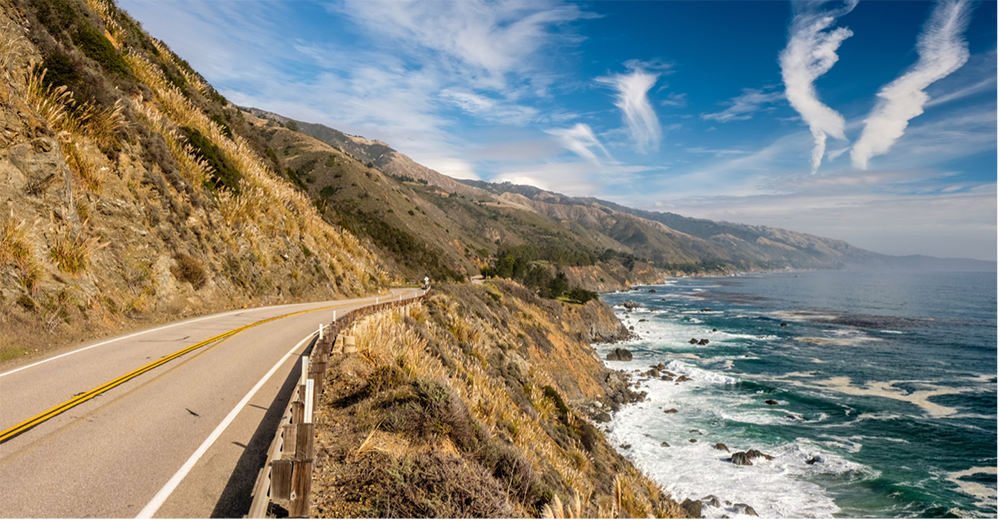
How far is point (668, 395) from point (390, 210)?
67223 millimetres

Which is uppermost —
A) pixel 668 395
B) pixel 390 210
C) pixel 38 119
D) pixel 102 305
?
pixel 390 210

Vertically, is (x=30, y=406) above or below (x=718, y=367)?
above

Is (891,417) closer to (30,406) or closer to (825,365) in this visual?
(825,365)

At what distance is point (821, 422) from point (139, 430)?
43.0 metres

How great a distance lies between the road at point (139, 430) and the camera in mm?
4699

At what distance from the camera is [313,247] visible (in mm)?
29719

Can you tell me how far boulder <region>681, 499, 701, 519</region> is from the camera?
2137cm

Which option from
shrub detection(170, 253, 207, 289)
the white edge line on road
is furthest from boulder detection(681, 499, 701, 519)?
shrub detection(170, 253, 207, 289)

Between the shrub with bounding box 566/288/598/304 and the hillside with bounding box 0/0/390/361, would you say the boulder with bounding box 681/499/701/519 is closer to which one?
the hillside with bounding box 0/0/390/361

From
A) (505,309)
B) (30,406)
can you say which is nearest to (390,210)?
(505,309)

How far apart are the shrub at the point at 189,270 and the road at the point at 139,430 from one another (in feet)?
21.9

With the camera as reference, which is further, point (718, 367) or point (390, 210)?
point (390, 210)

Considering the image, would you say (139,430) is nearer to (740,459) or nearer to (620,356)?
(740,459)

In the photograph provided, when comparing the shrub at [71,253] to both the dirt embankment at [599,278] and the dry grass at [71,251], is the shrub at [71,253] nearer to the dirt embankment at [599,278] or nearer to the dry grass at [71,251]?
the dry grass at [71,251]
